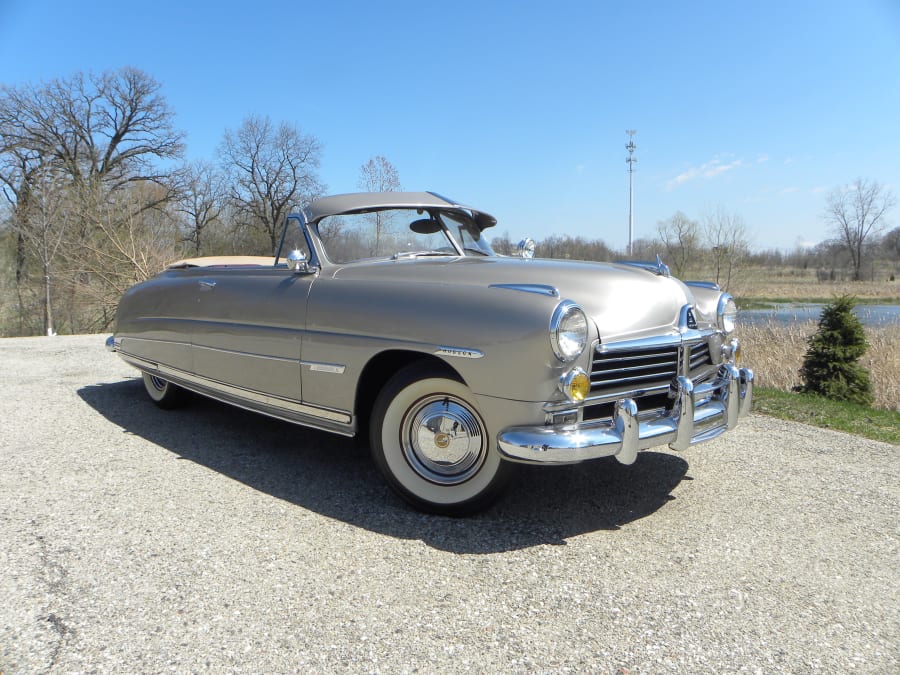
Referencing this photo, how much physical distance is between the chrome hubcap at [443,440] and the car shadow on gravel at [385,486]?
0.74 feet

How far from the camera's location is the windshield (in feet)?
12.1

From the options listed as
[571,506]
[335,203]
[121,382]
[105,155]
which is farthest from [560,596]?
[105,155]

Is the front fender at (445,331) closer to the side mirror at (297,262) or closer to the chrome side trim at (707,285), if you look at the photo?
the side mirror at (297,262)

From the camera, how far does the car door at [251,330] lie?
3438 millimetres

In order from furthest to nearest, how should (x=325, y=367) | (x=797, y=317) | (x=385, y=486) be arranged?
(x=797, y=317), (x=385, y=486), (x=325, y=367)

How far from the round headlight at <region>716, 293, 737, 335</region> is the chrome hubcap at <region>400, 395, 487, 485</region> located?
177 centimetres

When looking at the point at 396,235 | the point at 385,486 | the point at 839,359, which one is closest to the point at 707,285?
the point at 396,235

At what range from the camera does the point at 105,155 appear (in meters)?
26.0

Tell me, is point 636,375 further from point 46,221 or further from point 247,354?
point 46,221

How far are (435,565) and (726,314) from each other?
2352 mm

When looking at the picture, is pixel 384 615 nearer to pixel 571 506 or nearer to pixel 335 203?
pixel 571 506

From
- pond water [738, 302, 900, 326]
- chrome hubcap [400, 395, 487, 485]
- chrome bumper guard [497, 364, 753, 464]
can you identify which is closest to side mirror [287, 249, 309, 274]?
chrome hubcap [400, 395, 487, 485]

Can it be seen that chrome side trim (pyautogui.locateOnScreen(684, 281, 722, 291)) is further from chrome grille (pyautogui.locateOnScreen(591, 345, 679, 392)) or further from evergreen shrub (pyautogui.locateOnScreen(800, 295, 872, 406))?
evergreen shrub (pyautogui.locateOnScreen(800, 295, 872, 406))

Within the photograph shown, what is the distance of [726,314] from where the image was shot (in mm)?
3600
